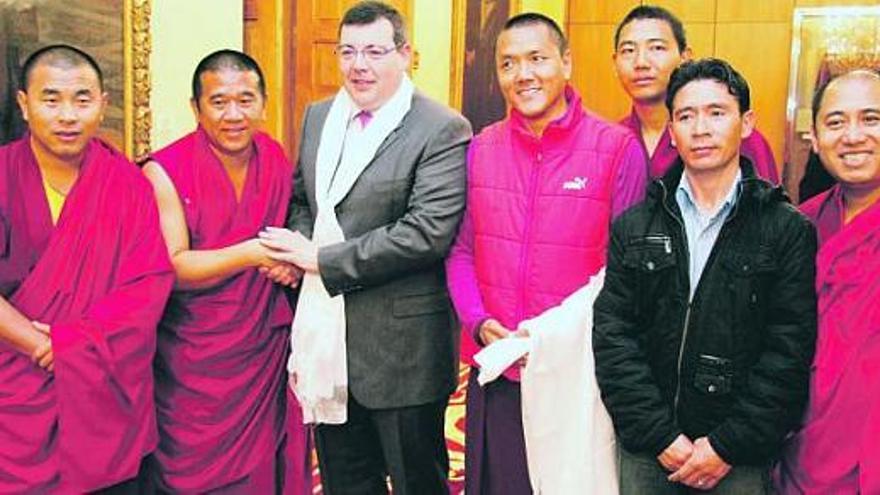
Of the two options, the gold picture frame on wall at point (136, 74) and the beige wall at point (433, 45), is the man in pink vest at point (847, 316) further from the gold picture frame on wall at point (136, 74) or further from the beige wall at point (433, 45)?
the beige wall at point (433, 45)

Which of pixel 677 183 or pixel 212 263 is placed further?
pixel 212 263

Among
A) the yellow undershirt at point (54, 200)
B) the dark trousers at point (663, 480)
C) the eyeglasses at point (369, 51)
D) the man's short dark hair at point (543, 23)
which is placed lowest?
the dark trousers at point (663, 480)

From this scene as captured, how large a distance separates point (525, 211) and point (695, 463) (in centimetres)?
73

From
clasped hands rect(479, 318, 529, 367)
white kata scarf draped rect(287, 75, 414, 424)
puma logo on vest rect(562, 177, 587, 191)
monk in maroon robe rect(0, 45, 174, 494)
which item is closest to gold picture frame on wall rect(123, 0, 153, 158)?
monk in maroon robe rect(0, 45, 174, 494)

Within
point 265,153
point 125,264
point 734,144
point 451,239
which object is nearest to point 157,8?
point 265,153

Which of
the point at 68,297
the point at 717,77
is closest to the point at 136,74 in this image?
the point at 68,297

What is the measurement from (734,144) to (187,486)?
1710 mm

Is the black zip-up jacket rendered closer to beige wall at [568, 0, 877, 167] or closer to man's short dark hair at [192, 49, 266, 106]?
man's short dark hair at [192, 49, 266, 106]

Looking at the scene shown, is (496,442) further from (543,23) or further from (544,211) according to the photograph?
(543,23)

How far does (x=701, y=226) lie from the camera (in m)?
2.16

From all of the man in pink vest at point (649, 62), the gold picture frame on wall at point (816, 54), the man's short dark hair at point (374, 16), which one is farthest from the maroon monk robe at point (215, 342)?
the gold picture frame on wall at point (816, 54)

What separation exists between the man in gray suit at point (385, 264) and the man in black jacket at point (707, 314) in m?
0.55

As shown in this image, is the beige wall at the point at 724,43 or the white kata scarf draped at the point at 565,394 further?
the beige wall at the point at 724,43

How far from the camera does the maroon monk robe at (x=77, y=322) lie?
2318 mm
